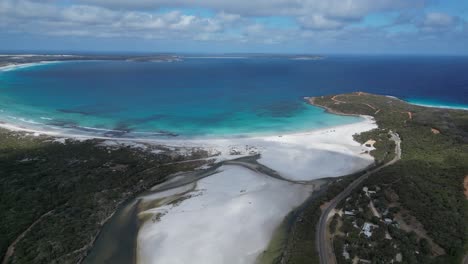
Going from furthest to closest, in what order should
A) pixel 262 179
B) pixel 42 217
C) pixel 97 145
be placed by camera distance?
1. pixel 97 145
2. pixel 262 179
3. pixel 42 217

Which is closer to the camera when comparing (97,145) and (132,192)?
(132,192)

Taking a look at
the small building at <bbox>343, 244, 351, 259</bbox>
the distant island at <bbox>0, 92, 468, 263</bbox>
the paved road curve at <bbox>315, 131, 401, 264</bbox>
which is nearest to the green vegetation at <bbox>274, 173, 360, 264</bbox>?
the distant island at <bbox>0, 92, 468, 263</bbox>

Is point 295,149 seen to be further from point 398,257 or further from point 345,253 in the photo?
point 398,257

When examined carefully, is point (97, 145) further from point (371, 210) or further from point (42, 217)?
point (371, 210)

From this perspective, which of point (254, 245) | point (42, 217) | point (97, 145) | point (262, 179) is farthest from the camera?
point (97, 145)

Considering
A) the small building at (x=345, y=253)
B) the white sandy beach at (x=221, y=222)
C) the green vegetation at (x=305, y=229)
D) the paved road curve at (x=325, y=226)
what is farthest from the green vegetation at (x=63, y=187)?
the small building at (x=345, y=253)

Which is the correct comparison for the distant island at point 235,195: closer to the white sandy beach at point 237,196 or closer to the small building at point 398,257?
the small building at point 398,257

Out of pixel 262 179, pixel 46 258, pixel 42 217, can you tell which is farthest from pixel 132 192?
pixel 262 179
